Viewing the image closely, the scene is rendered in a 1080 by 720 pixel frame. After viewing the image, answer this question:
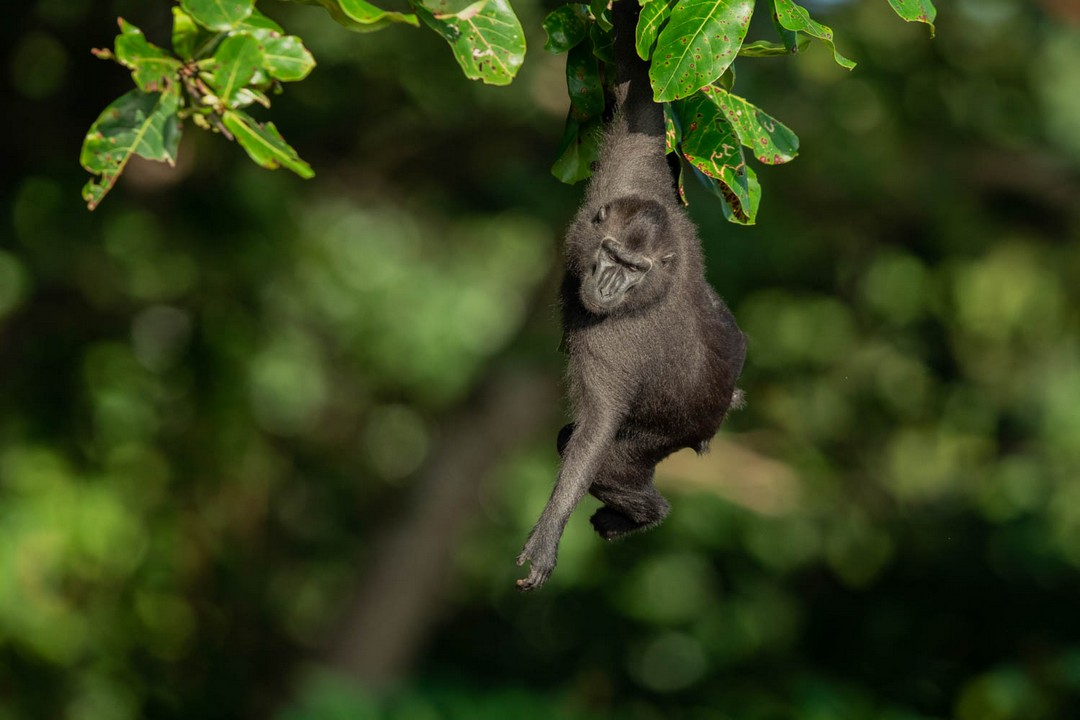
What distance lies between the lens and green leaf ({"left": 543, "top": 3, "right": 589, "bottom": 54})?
9.86ft

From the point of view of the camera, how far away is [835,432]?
41.6 ft

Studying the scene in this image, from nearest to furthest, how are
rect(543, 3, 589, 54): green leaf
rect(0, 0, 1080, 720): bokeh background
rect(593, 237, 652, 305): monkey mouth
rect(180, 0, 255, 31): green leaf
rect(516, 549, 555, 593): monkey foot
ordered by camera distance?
rect(180, 0, 255, 31): green leaf < rect(543, 3, 589, 54): green leaf < rect(516, 549, 555, 593): monkey foot < rect(593, 237, 652, 305): monkey mouth < rect(0, 0, 1080, 720): bokeh background

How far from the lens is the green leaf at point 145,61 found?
2.62 m

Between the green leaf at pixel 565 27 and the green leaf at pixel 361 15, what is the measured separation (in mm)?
387

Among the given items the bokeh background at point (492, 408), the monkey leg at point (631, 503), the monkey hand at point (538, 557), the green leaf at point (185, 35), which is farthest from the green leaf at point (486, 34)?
the bokeh background at point (492, 408)

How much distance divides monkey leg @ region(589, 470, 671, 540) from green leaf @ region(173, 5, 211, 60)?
1.54m

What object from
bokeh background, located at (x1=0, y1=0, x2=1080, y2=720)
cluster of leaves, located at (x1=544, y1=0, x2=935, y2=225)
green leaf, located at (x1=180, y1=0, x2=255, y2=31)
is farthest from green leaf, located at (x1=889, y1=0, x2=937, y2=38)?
bokeh background, located at (x1=0, y1=0, x2=1080, y2=720)

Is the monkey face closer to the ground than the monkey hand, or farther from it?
farther from it

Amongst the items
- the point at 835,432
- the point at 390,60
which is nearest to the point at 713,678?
the point at 835,432

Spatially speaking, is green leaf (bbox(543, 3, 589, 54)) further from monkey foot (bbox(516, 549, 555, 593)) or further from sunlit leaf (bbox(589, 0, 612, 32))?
monkey foot (bbox(516, 549, 555, 593))

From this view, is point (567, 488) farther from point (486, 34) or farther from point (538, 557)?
point (486, 34)

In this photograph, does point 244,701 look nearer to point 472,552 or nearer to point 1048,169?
point 472,552

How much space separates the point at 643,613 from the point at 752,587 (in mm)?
1139

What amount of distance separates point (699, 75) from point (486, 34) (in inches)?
18.5
